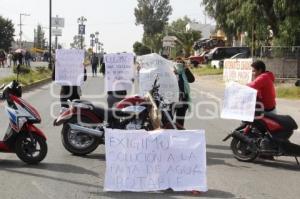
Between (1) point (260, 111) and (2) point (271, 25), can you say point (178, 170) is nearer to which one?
(1) point (260, 111)

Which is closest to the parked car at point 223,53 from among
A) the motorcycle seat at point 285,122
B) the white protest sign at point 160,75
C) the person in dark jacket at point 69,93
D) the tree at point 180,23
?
the person in dark jacket at point 69,93

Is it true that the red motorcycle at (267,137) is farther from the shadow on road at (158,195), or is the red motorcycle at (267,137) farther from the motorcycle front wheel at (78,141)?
the motorcycle front wheel at (78,141)

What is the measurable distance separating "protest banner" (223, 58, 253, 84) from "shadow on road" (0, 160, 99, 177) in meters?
20.4

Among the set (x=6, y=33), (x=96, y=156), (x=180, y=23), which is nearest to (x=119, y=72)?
(x=96, y=156)

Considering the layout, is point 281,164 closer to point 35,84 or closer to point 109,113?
point 109,113

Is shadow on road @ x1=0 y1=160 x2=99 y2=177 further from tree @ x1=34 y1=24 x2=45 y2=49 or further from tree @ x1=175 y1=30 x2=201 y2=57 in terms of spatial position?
tree @ x1=34 y1=24 x2=45 y2=49

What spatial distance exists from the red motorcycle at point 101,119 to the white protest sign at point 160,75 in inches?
35.4

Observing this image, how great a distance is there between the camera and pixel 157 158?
24.9 ft

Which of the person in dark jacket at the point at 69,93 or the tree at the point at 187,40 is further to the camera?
the tree at the point at 187,40

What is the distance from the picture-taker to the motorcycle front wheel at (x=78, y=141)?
1012 centimetres

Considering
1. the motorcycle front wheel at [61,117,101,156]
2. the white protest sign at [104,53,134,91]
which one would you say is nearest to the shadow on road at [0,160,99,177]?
the motorcycle front wheel at [61,117,101,156]

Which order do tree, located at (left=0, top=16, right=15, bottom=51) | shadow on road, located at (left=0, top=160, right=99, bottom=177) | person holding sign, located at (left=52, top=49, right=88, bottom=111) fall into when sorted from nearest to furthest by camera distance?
shadow on road, located at (left=0, top=160, right=99, bottom=177) < person holding sign, located at (left=52, top=49, right=88, bottom=111) < tree, located at (left=0, top=16, right=15, bottom=51)

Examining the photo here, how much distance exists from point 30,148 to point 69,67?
379 cm

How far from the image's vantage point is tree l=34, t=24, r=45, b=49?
14562 centimetres
